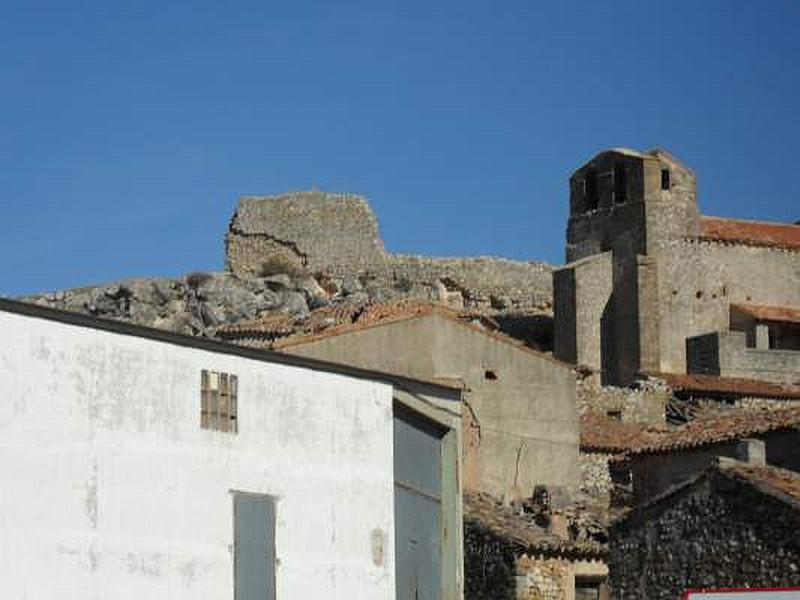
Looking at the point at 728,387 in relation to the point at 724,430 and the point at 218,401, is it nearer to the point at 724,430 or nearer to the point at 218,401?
Result: the point at 724,430

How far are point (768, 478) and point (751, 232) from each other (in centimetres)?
4285

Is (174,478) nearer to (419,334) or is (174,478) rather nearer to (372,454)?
(372,454)

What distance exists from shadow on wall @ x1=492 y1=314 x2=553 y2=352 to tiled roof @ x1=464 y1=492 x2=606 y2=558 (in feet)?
106

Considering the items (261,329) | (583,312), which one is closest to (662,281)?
(583,312)

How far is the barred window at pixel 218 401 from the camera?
87.8 ft

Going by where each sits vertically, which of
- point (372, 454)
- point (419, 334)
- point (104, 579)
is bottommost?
point (104, 579)

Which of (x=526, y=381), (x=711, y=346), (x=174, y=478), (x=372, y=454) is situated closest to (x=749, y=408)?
(x=711, y=346)

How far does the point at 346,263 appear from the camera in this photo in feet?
270

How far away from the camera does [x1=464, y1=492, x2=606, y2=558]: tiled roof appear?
34625 mm

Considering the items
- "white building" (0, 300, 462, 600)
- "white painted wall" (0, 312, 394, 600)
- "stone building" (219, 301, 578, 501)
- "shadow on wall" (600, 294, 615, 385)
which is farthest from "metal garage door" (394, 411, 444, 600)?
"shadow on wall" (600, 294, 615, 385)

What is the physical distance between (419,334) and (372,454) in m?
9.91

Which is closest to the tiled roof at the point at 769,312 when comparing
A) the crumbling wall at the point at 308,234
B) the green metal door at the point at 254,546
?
the crumbling wall at the point at 308,234

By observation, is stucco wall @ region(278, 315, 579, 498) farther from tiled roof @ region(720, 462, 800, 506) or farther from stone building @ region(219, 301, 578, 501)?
tiled roof @ region(720, 462, 800, 506)

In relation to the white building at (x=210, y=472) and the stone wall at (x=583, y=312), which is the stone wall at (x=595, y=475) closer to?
the white building at (x=210, y=472)
